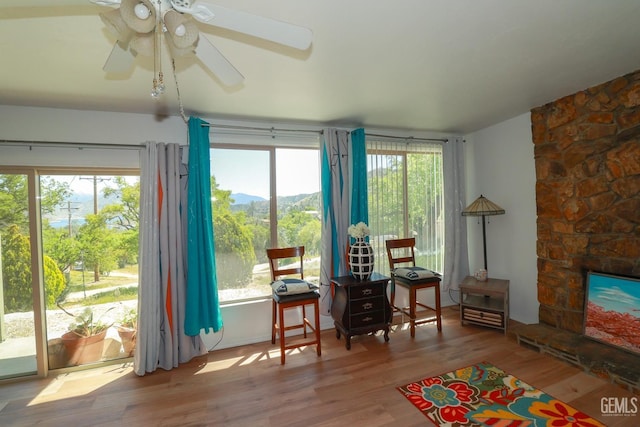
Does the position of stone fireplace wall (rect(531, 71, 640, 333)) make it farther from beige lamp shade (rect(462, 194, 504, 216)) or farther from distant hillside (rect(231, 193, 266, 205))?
distant hillside (rect(231, 193, 266, 205))

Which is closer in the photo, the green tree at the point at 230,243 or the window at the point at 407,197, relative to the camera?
the green tree at the point at 230,243

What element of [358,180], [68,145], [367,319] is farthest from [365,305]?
[68,145]

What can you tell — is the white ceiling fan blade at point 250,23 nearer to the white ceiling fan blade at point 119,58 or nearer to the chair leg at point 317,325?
the white ceiling fan blade at point 119,58

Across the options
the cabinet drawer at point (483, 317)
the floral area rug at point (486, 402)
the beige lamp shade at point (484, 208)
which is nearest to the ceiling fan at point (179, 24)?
the floral area rug at point (486, 402)

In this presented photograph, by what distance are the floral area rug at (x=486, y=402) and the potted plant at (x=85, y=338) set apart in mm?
2892

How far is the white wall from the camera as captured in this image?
128 inches

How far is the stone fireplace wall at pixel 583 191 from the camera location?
2.42m

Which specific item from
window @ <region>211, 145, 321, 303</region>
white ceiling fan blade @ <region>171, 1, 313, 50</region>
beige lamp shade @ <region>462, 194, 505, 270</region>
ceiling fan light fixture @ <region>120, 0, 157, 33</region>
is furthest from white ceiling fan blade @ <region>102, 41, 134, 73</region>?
beige lamp shade @ <region>462, 194, 505, 270</region>

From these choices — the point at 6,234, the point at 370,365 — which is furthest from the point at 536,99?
the point at 6,234

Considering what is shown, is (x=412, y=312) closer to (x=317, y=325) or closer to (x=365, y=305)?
(x=365, y=305)

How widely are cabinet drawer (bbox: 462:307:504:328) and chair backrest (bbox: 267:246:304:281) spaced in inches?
80.6

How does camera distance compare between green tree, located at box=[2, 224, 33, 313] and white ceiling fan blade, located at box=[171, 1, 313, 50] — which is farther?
green tree, located at box=[2, 224, 33, 313]

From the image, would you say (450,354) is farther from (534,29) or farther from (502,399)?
(534,29)

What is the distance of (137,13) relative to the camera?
1.02 m
